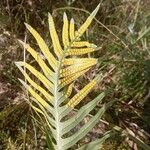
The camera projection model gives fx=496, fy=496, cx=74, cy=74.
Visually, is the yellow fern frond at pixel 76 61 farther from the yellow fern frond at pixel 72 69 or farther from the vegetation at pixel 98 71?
the vegetation at pixel 98 71

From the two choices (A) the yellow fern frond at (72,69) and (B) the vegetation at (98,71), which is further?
(B) the vegetation at (98,71)

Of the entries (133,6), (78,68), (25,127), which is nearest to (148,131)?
(25,127)

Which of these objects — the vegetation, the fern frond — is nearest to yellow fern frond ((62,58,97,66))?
the fern frond

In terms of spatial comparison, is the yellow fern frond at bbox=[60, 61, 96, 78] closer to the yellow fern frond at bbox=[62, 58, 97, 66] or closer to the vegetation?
the yellow fern frond at bbox=[62, 58, 97, 66]

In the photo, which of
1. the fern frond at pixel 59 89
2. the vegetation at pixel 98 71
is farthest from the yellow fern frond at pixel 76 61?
the vegetation at pixel 98 71

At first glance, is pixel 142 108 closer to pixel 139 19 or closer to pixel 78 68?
pixel 139 19

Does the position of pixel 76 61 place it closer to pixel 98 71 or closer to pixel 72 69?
pixel 72 69

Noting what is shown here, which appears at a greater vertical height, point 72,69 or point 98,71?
point 72,69

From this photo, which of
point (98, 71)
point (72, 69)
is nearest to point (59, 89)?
point (72, 69)
